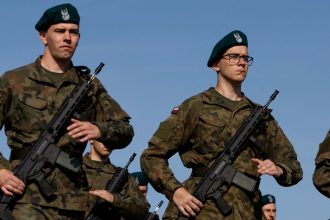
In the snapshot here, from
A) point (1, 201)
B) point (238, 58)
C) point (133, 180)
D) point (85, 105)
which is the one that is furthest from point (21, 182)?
point (133, 180)

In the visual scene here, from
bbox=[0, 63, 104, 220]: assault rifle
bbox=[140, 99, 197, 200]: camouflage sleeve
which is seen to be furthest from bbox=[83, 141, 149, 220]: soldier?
bbox=[0, 63, 104, 220]: assault rifle

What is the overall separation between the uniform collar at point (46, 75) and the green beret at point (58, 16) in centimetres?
41

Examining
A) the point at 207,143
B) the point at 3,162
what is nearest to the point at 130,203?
the point at 207,143

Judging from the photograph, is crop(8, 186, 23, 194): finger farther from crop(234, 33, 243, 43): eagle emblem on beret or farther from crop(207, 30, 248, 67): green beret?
crop(234, 33, 243, 43): eagle emblem on beret

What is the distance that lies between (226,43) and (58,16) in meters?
1.97

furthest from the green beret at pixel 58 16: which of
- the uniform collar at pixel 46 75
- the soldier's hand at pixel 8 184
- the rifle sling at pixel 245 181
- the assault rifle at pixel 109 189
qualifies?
the assault rifle at pixel 109 189

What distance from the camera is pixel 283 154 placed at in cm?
1091

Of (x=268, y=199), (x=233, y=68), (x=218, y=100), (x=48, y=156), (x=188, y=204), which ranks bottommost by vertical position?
(x=48, y=156)

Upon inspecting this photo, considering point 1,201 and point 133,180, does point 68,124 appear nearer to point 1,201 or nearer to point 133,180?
point 1,201

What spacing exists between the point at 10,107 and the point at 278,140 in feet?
9.18

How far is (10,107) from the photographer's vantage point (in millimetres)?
10133

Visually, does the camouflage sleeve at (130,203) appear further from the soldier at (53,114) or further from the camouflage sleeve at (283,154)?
the soldier at (53,114)

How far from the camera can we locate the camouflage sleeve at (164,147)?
35.7ft

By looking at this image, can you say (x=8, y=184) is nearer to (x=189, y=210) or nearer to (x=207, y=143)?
(x=189, y=210)
